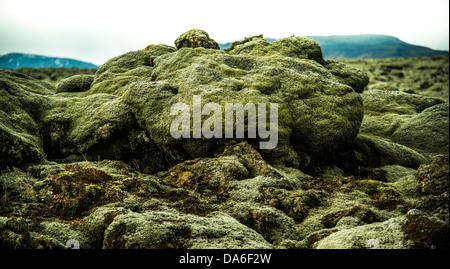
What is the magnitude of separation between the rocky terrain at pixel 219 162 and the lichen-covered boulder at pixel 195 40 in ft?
0.39

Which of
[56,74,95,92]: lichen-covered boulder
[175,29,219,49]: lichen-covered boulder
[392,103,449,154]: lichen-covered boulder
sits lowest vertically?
[392,103,449,154]: lichen-covered boulder

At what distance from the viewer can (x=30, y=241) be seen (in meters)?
5.64

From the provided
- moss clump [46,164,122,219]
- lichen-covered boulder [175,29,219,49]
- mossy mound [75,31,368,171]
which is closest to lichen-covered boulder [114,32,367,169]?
mossy mound [75,31,368,171]

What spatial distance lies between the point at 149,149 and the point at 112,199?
5.72 meters

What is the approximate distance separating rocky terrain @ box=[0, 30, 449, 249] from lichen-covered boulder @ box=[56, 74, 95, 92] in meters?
0.09

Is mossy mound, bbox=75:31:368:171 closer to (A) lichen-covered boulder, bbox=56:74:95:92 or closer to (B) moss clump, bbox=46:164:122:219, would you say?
(A) lichen-covered boulder, bbox=56:74:95:92

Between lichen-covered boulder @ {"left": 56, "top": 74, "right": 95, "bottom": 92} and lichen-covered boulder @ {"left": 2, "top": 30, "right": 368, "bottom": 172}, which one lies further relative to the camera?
lichen-covered boulder @ {"left": 56, "top": 74, "right": 95, "bottom": 92}

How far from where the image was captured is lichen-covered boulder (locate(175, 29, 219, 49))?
2130cm

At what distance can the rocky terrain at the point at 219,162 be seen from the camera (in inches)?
264

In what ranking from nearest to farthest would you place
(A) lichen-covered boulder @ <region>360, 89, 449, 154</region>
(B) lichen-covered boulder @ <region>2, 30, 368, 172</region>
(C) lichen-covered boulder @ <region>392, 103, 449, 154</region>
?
1. (B) lichen-covered boulder @ <region>2, 30, 368, 172</region>
2. (C) lichen-covered boulder @ <region>392, 103, 449, 154</region>
3. (A) lichen-covered boulder @ <region>360, 89, 449, 154</region>

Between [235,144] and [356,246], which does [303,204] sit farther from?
[235,144]

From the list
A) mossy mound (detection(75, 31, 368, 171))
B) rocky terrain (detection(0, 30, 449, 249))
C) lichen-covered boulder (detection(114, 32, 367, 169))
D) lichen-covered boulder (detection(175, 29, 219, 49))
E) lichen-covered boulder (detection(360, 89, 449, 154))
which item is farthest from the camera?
lichen-covered boulder (detection(175, 29, 219, 49))

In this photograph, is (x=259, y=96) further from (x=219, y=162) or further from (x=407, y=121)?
(x=407, y=121)
